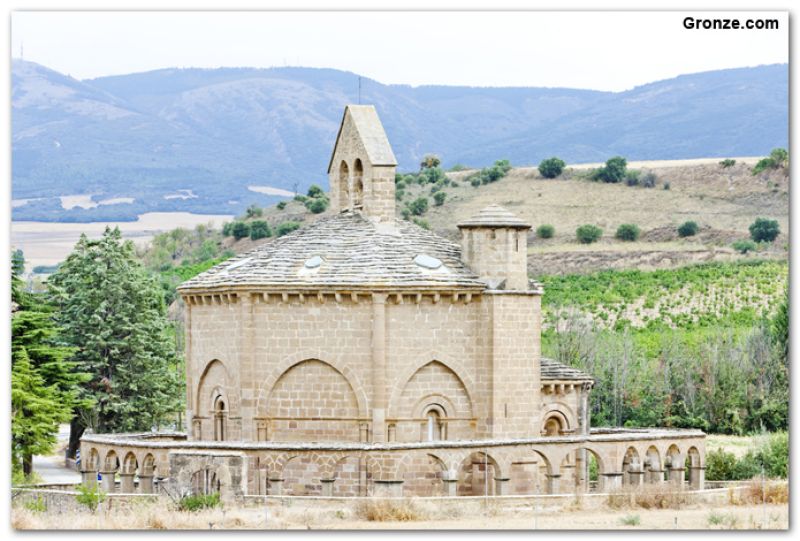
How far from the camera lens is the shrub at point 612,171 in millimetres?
128375

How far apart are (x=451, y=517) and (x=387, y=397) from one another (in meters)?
5.20

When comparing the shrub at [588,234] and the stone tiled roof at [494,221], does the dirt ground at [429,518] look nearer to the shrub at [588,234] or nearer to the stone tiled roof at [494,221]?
the stone tiled roof at [494,221]

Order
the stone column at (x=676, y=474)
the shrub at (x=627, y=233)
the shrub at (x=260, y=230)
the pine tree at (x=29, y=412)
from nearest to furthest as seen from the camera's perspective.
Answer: the stone column at (x=676, y=474)
the pine tree at (x=29, y=412)
the shrub at (x=627, y=233)
the shrub at (x=260, y=230)

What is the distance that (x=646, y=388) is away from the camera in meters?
75.9

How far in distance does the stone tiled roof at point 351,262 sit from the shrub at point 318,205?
76190 mm

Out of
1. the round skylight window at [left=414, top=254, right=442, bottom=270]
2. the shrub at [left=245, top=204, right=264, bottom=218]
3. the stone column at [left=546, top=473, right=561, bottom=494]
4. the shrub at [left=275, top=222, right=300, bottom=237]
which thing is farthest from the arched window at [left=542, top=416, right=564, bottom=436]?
the shrub at [left=245, top=204, right=264, bottom=218]

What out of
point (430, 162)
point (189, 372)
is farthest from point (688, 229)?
point (189, 372)

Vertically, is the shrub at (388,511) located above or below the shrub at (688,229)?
below

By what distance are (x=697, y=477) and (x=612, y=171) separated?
85767 mm

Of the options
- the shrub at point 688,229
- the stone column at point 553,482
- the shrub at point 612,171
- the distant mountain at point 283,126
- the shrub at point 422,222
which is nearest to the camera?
the stone column at point 553,482

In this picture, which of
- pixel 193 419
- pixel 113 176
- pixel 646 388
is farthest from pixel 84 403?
pixel 113 176

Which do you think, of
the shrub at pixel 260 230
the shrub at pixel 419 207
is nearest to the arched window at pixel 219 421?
the shrub at pixel 419 207

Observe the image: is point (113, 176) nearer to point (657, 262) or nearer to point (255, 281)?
point (657, 262)

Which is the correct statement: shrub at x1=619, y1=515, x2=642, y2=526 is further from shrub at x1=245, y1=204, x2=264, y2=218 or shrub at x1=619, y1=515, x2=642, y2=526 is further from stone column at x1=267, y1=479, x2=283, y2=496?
shrub at x1=245, y1=204, x2=264, y2=218
